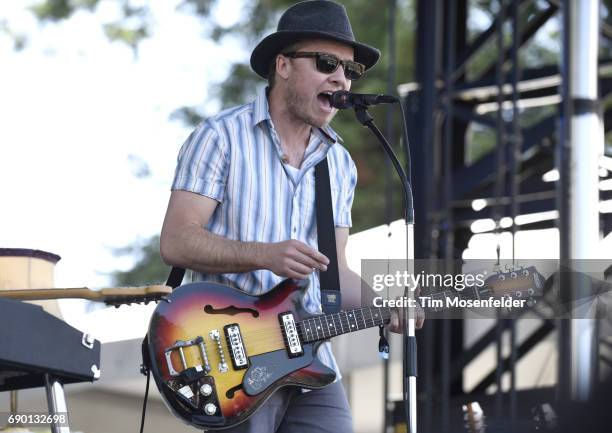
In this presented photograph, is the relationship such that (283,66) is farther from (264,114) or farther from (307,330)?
(307,330)

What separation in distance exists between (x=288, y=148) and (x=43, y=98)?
11252 millimetres

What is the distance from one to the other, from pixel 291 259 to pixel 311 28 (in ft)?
2.84

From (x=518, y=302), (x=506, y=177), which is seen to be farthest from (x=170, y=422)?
(x=518, y=302)

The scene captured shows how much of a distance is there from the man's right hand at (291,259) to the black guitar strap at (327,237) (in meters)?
0.31

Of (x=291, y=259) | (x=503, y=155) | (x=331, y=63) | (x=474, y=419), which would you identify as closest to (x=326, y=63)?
(x=331, y=63)

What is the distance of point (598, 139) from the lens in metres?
5.21

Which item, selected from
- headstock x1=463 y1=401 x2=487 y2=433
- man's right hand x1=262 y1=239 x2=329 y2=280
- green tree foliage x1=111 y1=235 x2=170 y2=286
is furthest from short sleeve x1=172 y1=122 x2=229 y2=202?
green tree foliage x1=111 y1=235 x2=170 y2=286

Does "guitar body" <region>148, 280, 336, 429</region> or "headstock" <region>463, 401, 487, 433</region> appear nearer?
"guitar body" <region>148, 280, 336, 429</region>

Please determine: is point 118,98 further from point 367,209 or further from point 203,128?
point 203,128

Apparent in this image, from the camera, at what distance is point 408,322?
3.26 metres

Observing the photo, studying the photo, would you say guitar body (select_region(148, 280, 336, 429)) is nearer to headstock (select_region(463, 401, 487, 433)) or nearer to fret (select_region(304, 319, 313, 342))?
fret (select_region(304, 319, 313, 342))

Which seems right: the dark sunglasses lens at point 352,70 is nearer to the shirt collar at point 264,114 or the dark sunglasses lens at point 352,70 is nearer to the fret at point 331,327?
the shirt collar at point 264,114

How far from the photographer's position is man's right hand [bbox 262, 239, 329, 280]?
3.22 m

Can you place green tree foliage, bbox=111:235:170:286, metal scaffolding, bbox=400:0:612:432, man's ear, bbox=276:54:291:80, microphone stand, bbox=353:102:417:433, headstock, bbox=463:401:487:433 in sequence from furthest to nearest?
1. green tree foliage, bbox=111:235:170:286
2. metal scaffolding, bbox=400:0:612:432
3. man's ear, bbox=276:54:291:80
4. headstock, bbox=463:401:487:433
5. microphone stand, bbox=353:102:417:433
